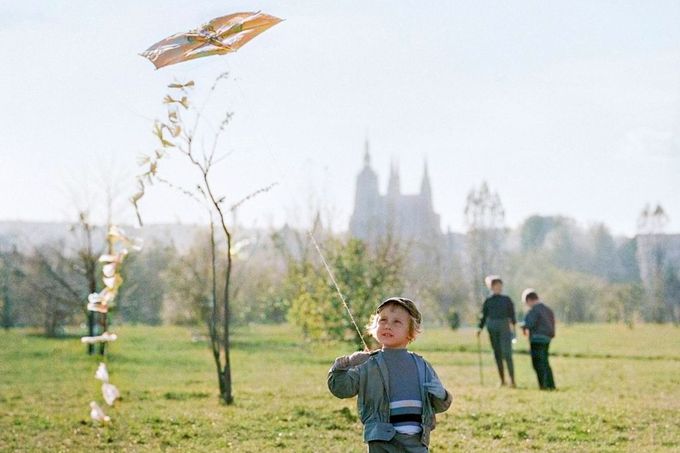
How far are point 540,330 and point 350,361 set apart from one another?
33.0 feet

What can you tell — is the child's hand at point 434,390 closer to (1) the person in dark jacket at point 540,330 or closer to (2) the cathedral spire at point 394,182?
(1) the person in dark jacket at point 540,330

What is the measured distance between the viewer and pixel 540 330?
14.1 m

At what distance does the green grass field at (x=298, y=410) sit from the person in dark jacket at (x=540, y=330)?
37 centimetres

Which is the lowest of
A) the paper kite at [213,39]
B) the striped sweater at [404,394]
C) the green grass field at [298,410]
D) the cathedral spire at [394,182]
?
the green grass field at [298,410]

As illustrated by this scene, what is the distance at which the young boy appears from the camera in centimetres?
454

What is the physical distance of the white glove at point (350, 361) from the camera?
14.9ft

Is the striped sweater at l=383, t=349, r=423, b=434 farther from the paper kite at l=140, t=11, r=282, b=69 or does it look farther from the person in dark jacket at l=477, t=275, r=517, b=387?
the person in dark jacket at l=477, t=275, r=517, b=387

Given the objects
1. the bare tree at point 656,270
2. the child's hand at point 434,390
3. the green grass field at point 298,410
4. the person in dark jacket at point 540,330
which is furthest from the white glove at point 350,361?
the bare tree at point 656,270

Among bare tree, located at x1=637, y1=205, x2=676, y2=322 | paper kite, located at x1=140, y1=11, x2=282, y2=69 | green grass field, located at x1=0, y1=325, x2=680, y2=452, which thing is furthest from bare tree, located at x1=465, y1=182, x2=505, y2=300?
paper kite, located at x1=140, y1=11, x2=282, y2=69

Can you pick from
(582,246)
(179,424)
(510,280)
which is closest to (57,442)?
(179,424)

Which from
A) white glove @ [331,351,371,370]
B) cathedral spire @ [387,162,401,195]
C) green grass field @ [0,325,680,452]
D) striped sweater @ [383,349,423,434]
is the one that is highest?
cathedral spire @ [387,162,401,195]

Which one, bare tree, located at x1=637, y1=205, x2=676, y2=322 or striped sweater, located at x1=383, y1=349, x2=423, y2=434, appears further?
bare tree, located at x1=637, y1=205, x2=676, y2=322

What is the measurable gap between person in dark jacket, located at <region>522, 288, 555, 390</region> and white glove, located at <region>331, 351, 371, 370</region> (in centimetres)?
976

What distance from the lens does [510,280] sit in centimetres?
7950
